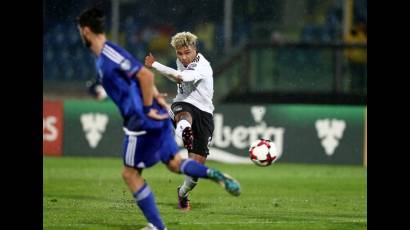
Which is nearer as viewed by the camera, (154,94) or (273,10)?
(154,94)

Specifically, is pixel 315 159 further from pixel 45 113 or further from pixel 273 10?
pixel 45 113

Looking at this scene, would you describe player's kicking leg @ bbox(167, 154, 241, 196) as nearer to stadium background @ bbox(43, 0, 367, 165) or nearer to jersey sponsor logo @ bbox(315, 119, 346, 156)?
stadium background @ bbox(43, 0, 367, 165)

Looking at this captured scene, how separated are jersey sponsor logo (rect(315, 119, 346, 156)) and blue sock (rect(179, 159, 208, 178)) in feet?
33.7

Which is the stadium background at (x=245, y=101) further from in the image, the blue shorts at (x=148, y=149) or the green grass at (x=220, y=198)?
the blue shorts at (x=148, y=149)

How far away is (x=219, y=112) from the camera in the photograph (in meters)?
19.7

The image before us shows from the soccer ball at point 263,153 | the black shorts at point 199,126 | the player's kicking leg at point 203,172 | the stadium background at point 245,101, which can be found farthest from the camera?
the stadium background at point 245,101

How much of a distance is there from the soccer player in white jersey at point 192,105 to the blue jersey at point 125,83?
2323 mm

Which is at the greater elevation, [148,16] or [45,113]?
[148,16]

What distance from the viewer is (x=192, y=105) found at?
1261 cm

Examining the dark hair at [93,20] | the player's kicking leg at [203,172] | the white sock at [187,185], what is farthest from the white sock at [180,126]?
the dark hair at [93,20]

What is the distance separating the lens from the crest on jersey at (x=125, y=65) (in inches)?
369

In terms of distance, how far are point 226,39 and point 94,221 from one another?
458 inches

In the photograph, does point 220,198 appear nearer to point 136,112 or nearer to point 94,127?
point 136,112
